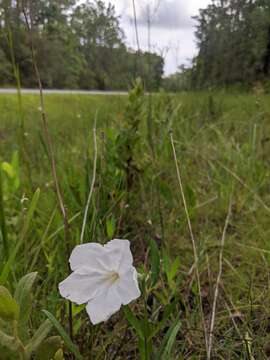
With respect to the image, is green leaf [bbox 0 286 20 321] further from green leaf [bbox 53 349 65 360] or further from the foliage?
the foliage

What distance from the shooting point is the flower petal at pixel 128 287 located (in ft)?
1.11

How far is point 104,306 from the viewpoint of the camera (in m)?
0.35

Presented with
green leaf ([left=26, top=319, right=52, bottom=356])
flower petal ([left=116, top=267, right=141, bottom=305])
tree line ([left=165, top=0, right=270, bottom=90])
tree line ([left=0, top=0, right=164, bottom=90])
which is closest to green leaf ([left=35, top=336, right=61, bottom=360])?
green leaf ([left=26, top=319, right=52, bottom=356])

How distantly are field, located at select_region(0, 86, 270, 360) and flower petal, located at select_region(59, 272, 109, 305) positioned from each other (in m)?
0.05

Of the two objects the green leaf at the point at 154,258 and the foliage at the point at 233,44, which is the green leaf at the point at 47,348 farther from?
the foliage at the point at 233,44

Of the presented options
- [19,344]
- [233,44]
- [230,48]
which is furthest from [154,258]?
[230,48]

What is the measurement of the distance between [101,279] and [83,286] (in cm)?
2

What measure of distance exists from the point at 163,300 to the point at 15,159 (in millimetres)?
590

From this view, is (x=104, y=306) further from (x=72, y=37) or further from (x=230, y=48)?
(x=230, y=48)

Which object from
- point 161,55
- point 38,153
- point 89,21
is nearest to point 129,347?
point 89,21

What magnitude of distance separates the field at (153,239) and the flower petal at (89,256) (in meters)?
0.06

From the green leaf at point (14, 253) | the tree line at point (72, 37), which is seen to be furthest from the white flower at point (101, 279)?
the tree line at point (72, 37)

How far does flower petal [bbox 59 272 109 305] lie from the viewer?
37 centimetres

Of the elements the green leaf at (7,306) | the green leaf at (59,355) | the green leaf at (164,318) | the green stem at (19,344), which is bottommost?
the green leaf at (59,355)
